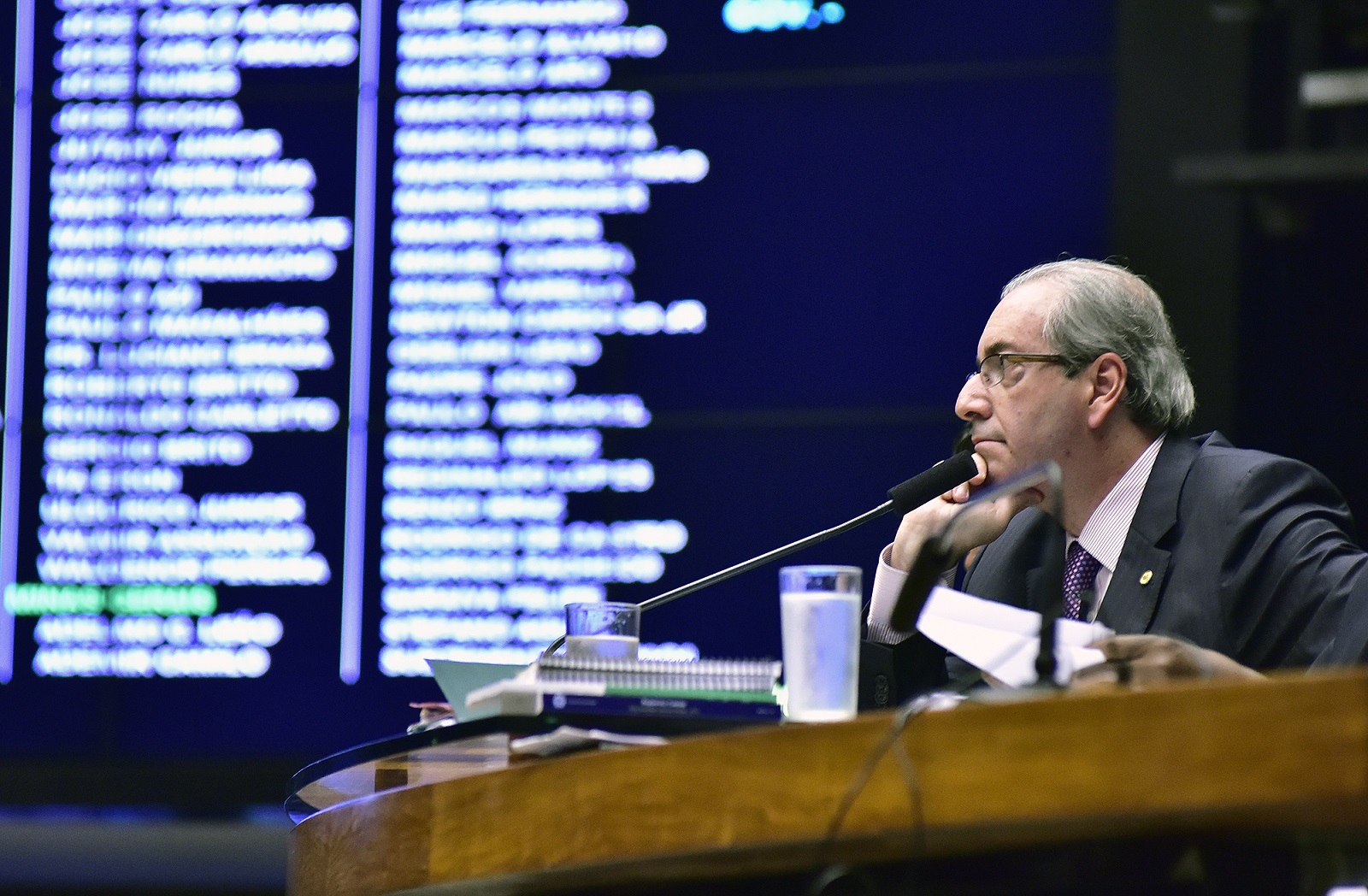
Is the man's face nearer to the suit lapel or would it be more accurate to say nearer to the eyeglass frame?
the eyeglass frame

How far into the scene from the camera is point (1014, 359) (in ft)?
7.07

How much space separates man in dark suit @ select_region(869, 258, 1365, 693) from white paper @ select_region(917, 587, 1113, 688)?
58 centimetres

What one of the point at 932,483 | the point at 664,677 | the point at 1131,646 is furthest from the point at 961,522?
the point at 664,677

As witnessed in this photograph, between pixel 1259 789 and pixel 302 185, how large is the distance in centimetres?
266

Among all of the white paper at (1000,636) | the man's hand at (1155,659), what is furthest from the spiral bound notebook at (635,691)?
the man's hand at (1155,659)

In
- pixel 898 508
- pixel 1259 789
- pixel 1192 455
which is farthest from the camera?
pixel 1192 455

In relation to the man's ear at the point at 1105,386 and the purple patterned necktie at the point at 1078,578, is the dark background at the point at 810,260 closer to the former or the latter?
the man's ear at the point at 1105,386

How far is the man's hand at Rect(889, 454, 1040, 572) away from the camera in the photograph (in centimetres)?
205

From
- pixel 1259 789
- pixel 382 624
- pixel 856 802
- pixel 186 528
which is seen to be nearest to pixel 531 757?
pixel 856 802

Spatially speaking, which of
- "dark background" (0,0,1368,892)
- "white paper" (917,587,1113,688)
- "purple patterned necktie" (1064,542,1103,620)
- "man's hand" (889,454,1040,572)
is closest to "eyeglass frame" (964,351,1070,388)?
"man's hand" (889,454,1040,572)

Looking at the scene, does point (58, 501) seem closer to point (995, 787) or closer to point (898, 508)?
point (898, 508)

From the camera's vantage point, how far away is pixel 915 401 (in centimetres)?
294

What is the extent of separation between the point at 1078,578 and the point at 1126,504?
0.12 metres

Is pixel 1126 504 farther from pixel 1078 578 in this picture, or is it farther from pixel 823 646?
pixel 823 646
